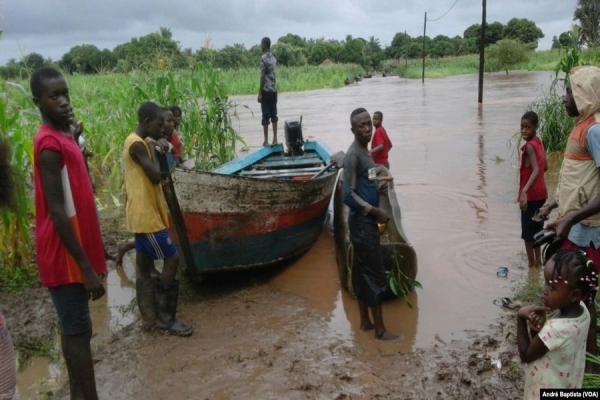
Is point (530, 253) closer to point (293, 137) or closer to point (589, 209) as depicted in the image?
point (589, 209)

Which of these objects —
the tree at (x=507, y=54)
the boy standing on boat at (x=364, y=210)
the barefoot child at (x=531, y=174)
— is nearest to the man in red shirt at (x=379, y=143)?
the barefoot child at (x=531, y=174)

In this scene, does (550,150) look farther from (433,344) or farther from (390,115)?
(390,115)

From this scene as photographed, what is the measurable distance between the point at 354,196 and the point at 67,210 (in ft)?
6.41

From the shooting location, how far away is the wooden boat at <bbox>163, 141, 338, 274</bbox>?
4777 millimetres

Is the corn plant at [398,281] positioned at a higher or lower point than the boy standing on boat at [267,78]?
lower

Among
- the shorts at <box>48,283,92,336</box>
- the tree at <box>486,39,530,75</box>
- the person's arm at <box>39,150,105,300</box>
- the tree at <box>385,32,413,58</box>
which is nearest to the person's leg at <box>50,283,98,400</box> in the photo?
the shorts at <box>48,283,92,336</box>

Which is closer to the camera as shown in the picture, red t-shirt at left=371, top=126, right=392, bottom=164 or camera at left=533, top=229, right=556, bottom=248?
camera at left=533, top=229, right=556, bottom=248

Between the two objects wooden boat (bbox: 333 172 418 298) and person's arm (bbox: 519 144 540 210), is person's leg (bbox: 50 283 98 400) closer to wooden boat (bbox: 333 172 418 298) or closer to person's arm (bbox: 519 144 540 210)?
wooden boat (bbox: 333 172 418 298)

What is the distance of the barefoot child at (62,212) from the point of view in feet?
8.80

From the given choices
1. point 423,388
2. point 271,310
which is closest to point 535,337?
point 423,388

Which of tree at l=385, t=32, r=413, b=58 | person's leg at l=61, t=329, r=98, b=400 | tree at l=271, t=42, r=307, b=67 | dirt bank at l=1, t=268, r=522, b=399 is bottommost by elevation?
dirt bank at l=1, t=268, r=522, b=399

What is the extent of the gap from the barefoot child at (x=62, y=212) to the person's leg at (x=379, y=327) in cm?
213

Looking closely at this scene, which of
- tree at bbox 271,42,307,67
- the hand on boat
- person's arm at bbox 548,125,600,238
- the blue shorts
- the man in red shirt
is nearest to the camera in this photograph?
person's arm at bbox 548,125,600,238

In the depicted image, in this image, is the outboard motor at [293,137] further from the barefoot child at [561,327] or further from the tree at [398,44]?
the tree at [398,44]
